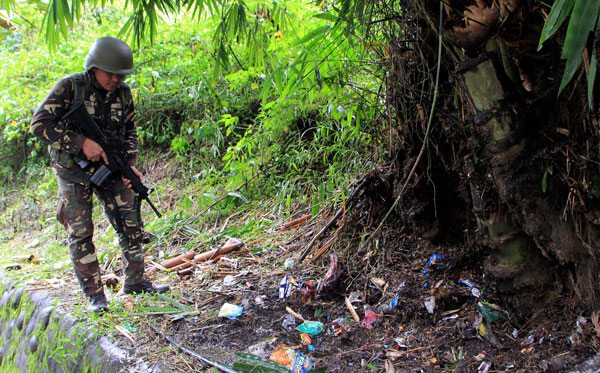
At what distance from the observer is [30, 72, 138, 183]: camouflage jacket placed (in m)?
3.14

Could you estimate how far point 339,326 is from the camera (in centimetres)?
263

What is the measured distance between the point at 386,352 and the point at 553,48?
1500mm

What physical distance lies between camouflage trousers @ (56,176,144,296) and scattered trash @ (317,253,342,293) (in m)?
1.40

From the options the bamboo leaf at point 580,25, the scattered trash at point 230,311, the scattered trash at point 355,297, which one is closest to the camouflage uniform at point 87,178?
the scattered trash at point 230,311

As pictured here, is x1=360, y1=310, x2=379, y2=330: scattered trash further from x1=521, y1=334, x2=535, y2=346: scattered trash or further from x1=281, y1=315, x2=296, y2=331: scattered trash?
x1=521, y1=334, x2=535, y2=346: scattered trash

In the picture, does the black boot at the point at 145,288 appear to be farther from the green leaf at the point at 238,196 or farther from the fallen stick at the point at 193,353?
the green leaf at the point at 238,196

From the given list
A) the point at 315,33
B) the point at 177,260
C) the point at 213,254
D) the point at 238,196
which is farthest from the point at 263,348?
the point at 238,196

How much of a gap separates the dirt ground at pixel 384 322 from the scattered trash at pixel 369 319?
0.01 m

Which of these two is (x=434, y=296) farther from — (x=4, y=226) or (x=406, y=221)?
(x=4, y=226)

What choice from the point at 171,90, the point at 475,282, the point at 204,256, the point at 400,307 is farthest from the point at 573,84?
the point at 171,90

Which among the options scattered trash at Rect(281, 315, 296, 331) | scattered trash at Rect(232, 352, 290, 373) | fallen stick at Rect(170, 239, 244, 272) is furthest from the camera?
fallen stick at Rect(170, 239, 244, 272)

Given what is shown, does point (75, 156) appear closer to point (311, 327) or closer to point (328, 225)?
point (328, 225)

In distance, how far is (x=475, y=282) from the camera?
2.51 metres

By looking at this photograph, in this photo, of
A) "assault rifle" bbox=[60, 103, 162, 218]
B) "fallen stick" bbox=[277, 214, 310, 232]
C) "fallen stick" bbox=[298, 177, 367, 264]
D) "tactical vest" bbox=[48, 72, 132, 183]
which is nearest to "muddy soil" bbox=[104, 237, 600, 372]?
"fallen stick" bbox=[298, 177, 367, 264]
